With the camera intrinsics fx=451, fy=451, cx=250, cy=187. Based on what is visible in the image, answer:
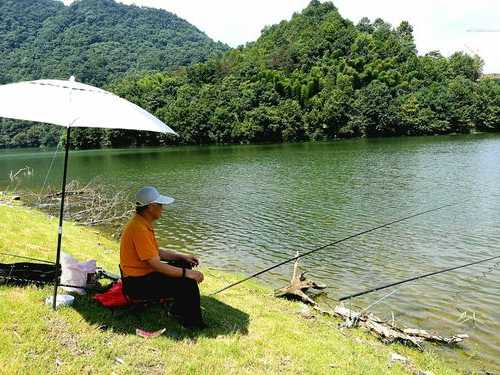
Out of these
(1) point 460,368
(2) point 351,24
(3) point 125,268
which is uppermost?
(2) point 351,24

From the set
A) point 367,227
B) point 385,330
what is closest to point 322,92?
point 367,227

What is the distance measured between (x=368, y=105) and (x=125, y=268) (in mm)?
101885

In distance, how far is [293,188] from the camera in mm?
32312

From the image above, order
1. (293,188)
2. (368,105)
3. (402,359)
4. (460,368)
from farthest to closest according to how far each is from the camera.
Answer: (368,105)
(293,188)
(460,368)
(402,359)

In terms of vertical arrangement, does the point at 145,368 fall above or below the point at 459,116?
below

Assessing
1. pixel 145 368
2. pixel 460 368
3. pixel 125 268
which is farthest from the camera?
pixel 460 368

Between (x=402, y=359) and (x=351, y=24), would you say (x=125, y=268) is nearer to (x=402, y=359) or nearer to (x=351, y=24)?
(x=402, y=359)

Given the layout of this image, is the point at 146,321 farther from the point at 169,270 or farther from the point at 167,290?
the point at 169,270

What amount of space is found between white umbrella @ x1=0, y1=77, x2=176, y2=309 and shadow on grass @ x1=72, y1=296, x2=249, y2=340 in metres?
2.71

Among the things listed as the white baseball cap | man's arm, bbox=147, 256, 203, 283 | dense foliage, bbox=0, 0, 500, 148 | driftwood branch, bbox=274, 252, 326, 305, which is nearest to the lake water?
driftwood branch, bbox=274, 252, 326, 305

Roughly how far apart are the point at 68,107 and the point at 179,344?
137 inches

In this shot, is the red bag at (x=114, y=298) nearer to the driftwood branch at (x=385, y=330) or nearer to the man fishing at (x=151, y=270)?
the man fishing at (x=151, y=270)

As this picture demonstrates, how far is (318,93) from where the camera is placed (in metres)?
118

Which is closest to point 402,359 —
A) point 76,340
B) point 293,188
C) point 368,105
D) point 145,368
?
point 145,368
